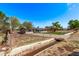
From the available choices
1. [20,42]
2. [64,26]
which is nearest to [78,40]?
[64,26]

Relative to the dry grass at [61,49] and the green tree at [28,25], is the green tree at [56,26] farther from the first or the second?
the green tree at [28,25]

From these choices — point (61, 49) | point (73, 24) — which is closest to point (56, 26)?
point (73, 24)

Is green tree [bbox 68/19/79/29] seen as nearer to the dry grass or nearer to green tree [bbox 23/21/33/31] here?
the dry grass

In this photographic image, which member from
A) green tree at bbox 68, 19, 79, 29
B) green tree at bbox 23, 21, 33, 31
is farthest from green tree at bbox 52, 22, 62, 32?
green tree at bbox 23, 21, 33, 31

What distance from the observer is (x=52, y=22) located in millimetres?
5016

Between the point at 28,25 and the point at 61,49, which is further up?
the point at 28,25

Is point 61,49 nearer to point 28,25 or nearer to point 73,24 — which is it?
point 73,24

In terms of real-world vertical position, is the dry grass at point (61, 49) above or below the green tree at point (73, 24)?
below

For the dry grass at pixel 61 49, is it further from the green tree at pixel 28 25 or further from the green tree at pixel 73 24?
the green tree at pixel 28 25

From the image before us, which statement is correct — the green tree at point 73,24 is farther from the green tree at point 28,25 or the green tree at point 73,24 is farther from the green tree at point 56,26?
the green tree at point 28,25

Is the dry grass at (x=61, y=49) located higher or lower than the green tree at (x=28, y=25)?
lower

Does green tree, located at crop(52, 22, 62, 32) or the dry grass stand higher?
green tree, located at crop(52, 22, 62, 32)

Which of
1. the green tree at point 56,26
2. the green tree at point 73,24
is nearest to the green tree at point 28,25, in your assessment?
the green tree at point 56,26

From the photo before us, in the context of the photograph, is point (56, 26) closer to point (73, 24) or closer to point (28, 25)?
point (73, 24)
